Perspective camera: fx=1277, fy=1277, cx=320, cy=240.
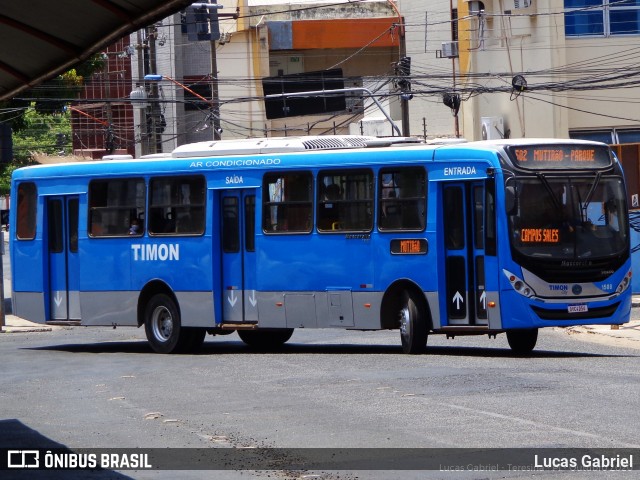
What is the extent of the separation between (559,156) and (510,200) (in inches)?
45.6

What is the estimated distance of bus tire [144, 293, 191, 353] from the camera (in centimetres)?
2044

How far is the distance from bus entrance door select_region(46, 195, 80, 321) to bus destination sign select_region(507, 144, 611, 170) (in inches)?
322

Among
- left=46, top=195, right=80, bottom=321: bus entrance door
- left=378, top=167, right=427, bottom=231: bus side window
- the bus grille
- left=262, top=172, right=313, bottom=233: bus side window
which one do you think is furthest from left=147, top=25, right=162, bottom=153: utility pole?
the bus grille

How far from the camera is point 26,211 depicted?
22812 mm

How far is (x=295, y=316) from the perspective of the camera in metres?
19.4

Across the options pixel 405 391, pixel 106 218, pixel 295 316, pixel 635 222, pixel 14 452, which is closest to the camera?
pixel 14 452

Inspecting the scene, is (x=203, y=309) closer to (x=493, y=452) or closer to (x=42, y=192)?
(x=42, y=192)

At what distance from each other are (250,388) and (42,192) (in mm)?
8861

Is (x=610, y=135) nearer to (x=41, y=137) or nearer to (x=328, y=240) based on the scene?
(x=328, y=240)

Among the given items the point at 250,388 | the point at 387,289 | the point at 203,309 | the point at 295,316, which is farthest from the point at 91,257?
the point at 250,388

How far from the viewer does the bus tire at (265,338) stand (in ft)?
69.8

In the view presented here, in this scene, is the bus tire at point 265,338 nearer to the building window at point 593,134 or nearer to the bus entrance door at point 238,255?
the bus entrance door at point 238,255

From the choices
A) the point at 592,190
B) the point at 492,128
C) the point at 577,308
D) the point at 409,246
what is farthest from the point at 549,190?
the point at 492,128

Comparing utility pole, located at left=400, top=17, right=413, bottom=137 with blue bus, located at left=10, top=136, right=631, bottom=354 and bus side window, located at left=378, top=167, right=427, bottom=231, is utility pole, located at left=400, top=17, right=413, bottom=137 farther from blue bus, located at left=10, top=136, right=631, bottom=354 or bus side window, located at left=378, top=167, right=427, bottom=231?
bus side window, located at left=378, top=167, right=427, bottom=231
